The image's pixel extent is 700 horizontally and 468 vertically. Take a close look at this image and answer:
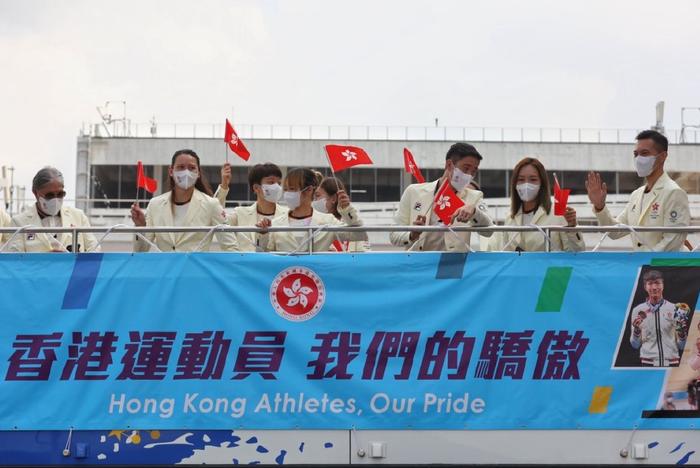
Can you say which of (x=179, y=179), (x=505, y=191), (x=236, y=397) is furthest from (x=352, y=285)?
(x=505, y=191)

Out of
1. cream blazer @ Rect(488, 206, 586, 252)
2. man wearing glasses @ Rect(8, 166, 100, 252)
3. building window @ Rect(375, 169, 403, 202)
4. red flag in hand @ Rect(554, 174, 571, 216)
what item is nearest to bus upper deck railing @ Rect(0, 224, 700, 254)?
red flag in hand @ Rect(554, 174, 571, 216)

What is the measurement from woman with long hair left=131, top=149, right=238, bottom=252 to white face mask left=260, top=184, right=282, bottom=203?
52 centimetres

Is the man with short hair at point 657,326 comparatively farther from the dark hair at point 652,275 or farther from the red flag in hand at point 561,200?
the red flag in hand at point 561,200

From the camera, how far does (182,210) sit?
884 centimetres

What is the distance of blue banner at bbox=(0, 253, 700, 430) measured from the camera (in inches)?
305

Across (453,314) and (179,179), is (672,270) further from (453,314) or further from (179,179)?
(179,179)

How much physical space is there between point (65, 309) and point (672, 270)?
16.6ft

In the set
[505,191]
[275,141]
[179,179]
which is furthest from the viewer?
[505,191]

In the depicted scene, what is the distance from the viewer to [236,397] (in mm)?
7758

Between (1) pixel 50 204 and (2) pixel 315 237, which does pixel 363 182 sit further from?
(2) pixel 315 237

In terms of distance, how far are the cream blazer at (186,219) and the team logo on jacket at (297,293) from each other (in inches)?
33.3

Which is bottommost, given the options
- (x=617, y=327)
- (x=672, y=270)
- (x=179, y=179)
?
(x=617, y=327)

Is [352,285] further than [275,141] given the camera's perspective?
No

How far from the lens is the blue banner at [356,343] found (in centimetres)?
775
